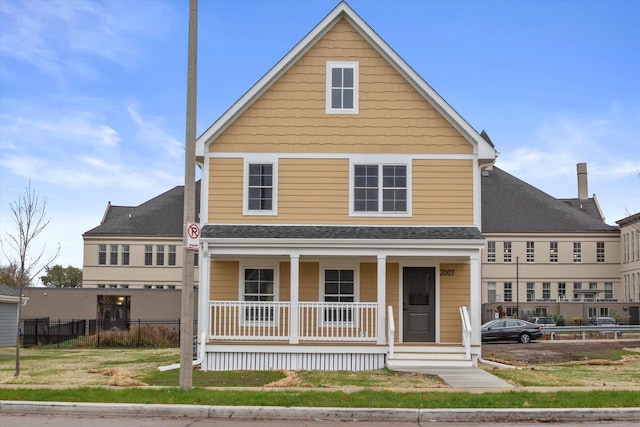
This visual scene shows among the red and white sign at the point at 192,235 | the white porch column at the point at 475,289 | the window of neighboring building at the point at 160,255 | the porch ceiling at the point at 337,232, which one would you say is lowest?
the white porch column at the point at 475,289

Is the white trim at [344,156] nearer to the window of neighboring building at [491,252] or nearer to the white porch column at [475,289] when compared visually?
the white porch column at [475,289]

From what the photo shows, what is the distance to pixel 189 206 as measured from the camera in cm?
1384

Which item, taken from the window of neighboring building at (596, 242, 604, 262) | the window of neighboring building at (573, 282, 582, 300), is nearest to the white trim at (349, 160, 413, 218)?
the window of neighboring building at (573, 282, 582, 300)

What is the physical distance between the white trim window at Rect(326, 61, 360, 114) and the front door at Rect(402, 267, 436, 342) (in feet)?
16.3

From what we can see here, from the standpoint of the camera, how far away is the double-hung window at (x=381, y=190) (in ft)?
70.5

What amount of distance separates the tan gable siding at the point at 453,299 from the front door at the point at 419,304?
0.26m

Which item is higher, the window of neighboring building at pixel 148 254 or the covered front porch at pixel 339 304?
the window of neighboring building at pixel 148 254

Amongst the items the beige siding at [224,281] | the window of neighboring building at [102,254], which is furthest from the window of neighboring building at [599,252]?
the beige siding at [224,281]

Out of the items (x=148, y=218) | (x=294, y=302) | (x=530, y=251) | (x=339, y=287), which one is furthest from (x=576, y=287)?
(x=294, y=302)

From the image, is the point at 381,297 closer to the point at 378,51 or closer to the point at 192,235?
the point at 378,51

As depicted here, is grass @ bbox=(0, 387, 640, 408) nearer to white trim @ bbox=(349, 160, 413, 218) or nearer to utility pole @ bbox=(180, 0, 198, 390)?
utility pole @ bbox=(180, 0, 198, 390)

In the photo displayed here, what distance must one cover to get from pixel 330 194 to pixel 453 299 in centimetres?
461

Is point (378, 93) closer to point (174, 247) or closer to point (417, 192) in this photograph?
point (417, 192)

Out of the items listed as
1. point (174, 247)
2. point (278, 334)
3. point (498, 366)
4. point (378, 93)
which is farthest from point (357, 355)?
point (174, 247)
